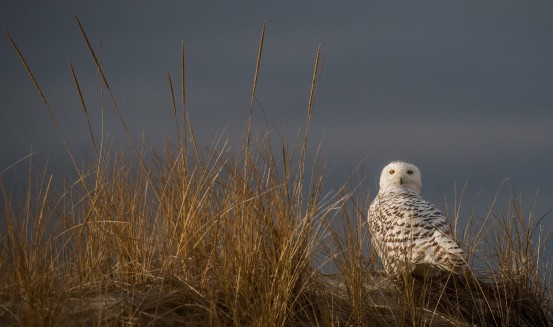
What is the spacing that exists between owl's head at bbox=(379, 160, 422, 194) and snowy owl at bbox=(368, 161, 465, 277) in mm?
107

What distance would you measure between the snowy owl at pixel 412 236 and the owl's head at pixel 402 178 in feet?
0.35

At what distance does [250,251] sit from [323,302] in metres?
0.38

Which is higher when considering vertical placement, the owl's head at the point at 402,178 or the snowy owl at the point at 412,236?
the owl's head at the point at 402,178

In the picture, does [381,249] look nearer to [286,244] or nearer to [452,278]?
[452,278]

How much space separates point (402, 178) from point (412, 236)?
95 cm

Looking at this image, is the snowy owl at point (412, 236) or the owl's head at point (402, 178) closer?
the snowy owl at point (412, 236)

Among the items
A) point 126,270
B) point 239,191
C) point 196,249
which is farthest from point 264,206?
point 126,270

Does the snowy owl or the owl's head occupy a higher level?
the owl's head

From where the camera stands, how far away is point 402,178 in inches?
207

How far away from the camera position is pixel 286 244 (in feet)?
10.1

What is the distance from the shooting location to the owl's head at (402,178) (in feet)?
17.2

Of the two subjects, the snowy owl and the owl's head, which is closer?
the snowy owl

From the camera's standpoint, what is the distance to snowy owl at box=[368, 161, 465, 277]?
165 inches

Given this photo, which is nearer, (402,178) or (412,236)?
(412,236)
